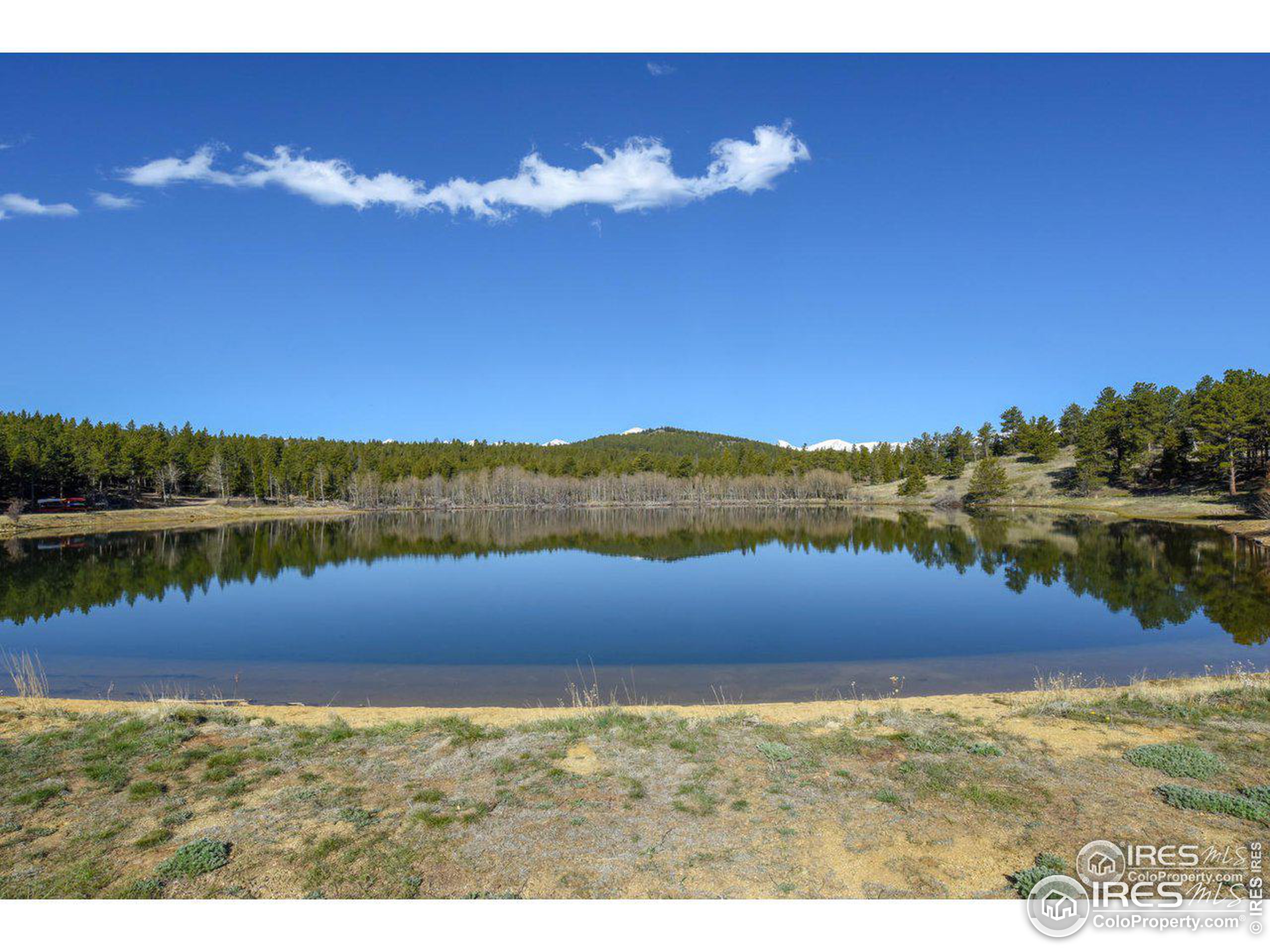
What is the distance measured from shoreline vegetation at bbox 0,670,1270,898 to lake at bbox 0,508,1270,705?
5.29 metres

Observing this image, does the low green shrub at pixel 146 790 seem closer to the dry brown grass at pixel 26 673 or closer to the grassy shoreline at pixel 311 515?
the dry brown grass at pixel 26 673

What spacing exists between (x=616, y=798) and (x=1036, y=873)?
4.95 metres

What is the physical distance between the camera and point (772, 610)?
30562mm

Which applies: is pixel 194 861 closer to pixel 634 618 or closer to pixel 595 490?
pixel 634 618

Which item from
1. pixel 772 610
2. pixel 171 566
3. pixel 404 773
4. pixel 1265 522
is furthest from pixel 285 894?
pixel 1265 522

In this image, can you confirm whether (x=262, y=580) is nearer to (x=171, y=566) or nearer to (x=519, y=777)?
(x=171, y=566)

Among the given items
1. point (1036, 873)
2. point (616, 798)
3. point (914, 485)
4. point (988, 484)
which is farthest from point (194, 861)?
point (914, 485)

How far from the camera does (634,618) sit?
2942 cm

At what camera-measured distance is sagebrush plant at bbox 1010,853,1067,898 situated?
21.4 feet

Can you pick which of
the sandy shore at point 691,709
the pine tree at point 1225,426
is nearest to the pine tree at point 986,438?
the pine tree at point 1225,426
